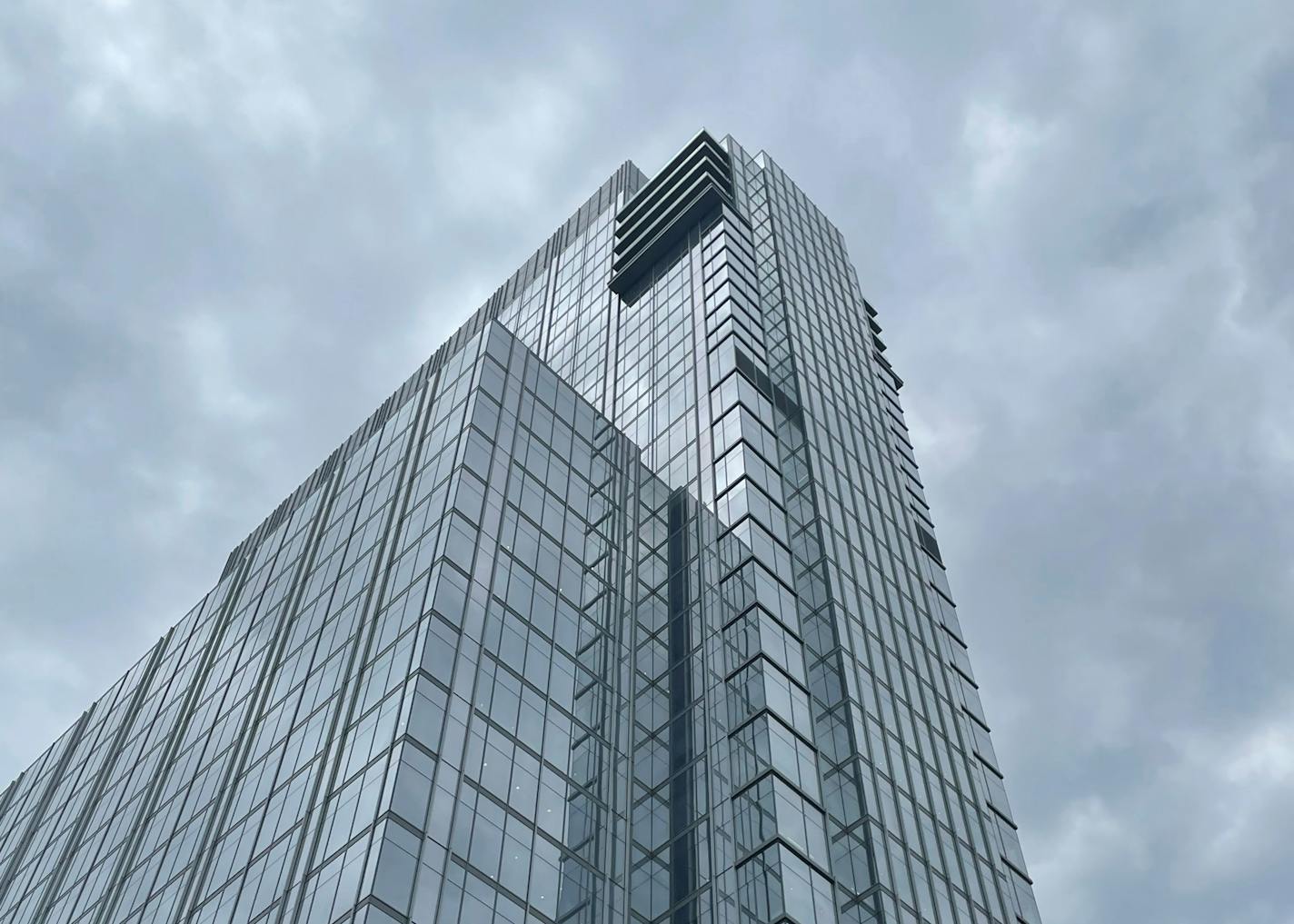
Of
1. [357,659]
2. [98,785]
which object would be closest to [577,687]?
[357,659]

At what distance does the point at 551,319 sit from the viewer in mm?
88875

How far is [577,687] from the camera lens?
49750 millimetres

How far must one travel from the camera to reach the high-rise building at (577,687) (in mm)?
42531

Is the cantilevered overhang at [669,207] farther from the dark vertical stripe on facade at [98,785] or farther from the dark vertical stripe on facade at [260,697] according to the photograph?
the dark vertical stripe on facade at [98,785]

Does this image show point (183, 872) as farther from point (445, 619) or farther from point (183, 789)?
point (445, 619)

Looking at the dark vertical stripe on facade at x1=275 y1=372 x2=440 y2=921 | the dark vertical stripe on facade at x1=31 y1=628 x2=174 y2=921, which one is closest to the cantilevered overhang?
the dark vertical stripe on facade at x1=275 y1=372 x2=440 y2=921

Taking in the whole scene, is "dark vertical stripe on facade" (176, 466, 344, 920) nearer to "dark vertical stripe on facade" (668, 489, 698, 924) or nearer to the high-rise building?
the high-rise building

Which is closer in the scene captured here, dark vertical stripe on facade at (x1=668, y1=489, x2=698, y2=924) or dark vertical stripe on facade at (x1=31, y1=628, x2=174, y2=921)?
dark vertical stripe on facade at (x1=668, y1=489, x2=698, y2=924)

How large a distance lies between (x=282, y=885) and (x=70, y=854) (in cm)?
2628

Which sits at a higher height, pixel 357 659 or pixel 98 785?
pixel 98 785

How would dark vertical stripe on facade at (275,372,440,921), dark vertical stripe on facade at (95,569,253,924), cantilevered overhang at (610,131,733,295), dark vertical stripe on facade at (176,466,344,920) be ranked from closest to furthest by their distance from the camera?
dark vertical stripe on facade at (275,372,440,921)
dark vertical stripe on facade at (176,466,344,920)
dark vertical stripe on facade at (95,569,253,924)
cantilevered overhang at (610,131,733,295)

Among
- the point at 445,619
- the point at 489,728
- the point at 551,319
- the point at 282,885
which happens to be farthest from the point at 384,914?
the point at 551,319

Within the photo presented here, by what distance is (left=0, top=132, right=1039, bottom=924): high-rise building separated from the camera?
42531mm

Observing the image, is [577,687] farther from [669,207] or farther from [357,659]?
[669,207]
